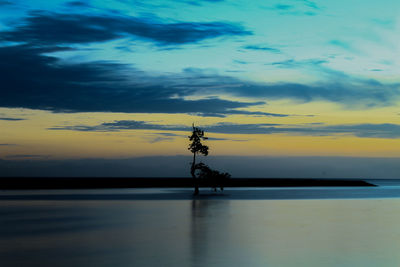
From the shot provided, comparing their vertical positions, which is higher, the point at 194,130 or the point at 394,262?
the point at 194,130

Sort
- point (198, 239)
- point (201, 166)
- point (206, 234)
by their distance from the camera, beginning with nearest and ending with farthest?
point (198, 239) < point (206, 234) < point (201, 166)

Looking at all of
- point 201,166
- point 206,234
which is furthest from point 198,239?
point 201,166

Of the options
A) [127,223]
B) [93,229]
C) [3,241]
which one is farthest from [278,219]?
[3,241]

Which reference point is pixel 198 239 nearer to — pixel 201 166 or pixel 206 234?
pixel 206 234

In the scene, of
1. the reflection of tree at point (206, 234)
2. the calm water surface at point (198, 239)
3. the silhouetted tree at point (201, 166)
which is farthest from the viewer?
the silhouetted tree at point (201, 166)

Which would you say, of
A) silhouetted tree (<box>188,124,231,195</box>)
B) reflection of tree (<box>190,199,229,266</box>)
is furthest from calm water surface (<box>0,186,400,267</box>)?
silhouetted tree (<box>188,124,231,195</box>)

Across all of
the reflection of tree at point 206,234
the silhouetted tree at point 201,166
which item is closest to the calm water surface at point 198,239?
the reflection of tree at point 206,234

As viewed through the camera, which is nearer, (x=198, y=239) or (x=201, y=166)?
(x=198, y=239)

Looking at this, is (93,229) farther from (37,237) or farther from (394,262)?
(394,262)

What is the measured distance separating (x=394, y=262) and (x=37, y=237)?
641 inches

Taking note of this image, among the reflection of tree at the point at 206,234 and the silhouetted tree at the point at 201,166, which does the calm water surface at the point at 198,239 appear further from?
the silhouetted tree at the point at 201,166

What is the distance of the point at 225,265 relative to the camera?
58.5 ft

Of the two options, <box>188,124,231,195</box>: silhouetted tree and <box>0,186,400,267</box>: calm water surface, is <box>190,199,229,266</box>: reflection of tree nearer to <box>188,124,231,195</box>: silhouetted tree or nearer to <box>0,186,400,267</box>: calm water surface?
<box>0,186,400,267</box>: calm water surface

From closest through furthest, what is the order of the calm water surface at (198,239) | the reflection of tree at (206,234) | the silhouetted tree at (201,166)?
the calm water surface at (198,239) → the reflection of tree at (206,234) → the silhouetted tree at (201,166)
